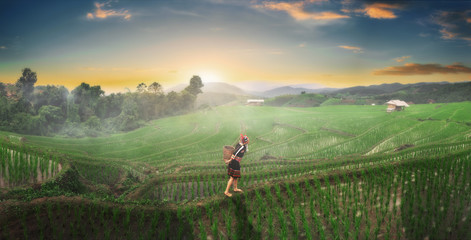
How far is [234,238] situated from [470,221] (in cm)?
560

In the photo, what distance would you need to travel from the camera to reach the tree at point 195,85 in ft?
130

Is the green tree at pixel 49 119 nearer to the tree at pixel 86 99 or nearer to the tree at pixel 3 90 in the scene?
the tree at pixel 3 90

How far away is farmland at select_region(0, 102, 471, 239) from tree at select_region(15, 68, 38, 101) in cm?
1179

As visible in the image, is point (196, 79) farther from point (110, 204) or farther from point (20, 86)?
point (110, 204)

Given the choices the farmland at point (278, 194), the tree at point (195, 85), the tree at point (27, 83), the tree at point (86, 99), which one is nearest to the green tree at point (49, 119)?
the tree at point (27, 83)

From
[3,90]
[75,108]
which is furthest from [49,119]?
[3,90]

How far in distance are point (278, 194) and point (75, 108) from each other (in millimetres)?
24061

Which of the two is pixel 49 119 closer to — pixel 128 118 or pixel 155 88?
pixel 128 118

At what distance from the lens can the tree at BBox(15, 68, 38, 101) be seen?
700 inches

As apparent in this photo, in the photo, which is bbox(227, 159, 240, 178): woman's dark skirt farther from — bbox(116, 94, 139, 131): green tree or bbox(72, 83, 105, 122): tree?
bbox(72, 83, 105, 122): tree

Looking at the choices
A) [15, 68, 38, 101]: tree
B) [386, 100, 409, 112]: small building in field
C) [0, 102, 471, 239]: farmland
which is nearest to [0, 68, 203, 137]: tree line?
[15, 68, 38, 101]: tree

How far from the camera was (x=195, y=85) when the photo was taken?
3969 centimetres

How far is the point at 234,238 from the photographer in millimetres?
4754

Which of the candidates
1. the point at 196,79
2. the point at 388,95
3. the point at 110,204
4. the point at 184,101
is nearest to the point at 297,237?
the point at 110,204
